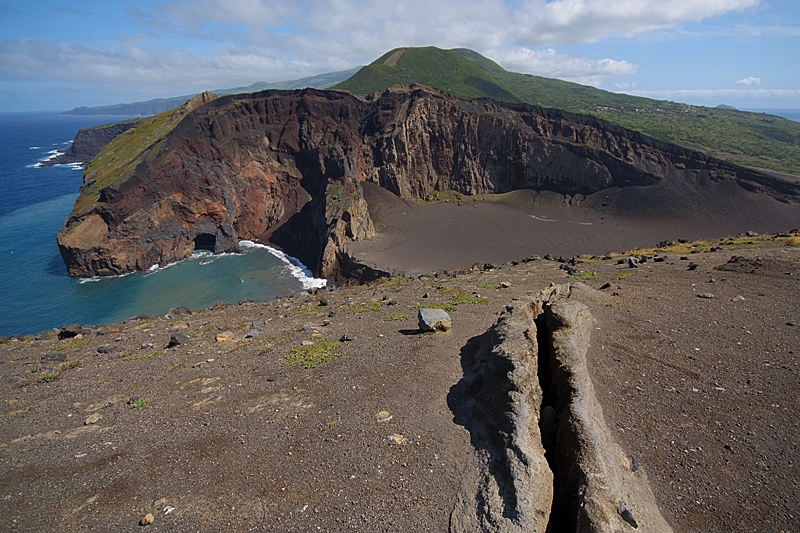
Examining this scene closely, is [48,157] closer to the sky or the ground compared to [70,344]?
closer to the sky

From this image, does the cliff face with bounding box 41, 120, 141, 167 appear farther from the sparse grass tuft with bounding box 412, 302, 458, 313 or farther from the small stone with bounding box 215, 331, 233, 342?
the sparse grass tuft with bounding box 412, 302, 458, 313

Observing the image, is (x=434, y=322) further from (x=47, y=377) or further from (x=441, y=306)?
(x=47, y=377)

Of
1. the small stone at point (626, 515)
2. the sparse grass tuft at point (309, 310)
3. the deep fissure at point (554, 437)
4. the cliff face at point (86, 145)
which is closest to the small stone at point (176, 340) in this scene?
the sparse grass tuft at point (309, 310)

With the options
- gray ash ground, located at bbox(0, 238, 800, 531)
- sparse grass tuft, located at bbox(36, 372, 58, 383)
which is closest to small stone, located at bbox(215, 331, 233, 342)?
gray ash ground, located at bbox(0, 238, 800, 531)

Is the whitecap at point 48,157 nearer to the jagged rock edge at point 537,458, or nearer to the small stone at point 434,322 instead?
the small stone at point 434,322

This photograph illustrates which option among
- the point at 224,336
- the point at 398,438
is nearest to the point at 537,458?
the point at 398,438
